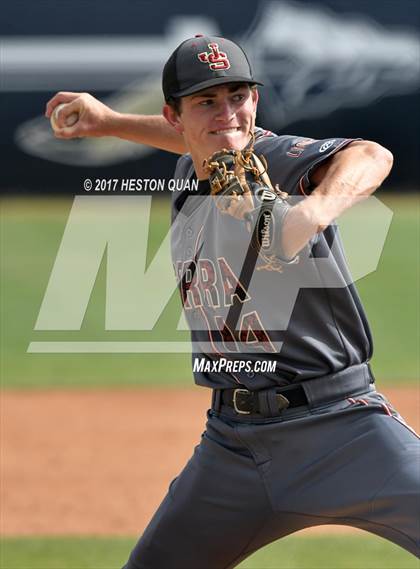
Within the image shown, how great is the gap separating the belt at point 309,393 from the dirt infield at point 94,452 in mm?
2502

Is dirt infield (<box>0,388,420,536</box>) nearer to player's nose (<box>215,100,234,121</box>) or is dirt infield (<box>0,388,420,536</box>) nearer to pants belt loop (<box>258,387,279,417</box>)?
pants belt loop (<box>258,387,279,417</box>)

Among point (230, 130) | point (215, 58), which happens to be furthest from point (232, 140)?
point (215, 58)

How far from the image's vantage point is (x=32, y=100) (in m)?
18.0

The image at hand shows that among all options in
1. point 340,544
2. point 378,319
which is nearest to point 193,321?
point 340,544

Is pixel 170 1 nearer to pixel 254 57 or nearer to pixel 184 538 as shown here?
pixel 254 57

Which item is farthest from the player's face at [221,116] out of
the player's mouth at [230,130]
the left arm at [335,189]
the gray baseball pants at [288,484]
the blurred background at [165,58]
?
the blurred background at [165,58]

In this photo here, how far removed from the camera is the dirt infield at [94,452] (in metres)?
5.84

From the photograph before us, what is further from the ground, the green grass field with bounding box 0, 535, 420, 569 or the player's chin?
the player's chin

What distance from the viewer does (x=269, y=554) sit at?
5156mm

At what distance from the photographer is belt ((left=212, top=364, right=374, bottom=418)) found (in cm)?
318

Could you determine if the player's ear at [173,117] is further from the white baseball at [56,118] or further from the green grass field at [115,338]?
the green grass field at [115,338]

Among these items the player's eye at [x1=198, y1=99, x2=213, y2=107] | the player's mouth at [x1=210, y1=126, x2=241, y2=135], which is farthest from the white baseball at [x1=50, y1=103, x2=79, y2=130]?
the player's mouth at [x1=210, y1=126, x2=241, y2=135]

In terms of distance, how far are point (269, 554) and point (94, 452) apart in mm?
2415

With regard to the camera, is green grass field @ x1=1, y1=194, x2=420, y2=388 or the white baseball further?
green grass field @ x1=1, y1=194, x2=420, y2=388
